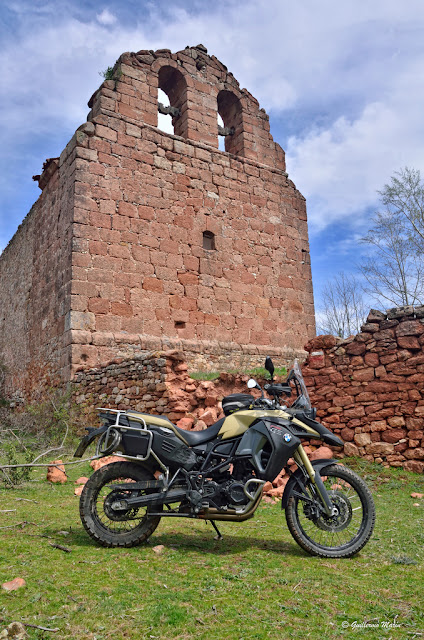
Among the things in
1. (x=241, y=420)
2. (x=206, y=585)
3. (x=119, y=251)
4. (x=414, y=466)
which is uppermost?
(x=119, y=251)

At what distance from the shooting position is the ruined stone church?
987cm

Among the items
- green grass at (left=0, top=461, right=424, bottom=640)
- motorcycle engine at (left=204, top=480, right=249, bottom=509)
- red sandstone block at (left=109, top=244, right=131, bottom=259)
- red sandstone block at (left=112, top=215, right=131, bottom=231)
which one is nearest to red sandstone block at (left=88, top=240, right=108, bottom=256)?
red sandstone block at (left=109, top=244, right=131, bottom=259)

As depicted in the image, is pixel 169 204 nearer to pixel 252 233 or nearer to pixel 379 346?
pixel 252 233

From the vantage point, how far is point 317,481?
349 centimetres

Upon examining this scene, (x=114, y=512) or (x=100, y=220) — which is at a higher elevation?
(x=100, y=220)

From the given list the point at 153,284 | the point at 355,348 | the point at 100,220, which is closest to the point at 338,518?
the point at 355,348

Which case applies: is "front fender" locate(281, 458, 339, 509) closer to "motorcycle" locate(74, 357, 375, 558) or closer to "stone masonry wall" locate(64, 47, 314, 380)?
"motorcycle" locate(74, 357, 375, 558)

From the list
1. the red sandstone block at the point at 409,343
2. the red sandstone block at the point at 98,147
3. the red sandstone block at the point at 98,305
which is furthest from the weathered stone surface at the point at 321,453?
the red sandstone block at the point at 98,147

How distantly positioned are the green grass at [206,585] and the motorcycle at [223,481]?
0.59 ft

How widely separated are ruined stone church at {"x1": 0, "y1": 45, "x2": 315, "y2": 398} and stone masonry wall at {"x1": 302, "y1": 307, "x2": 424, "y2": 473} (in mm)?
3794

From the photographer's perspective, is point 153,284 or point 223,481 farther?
point 153,284

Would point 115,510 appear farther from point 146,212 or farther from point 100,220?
point 146,212

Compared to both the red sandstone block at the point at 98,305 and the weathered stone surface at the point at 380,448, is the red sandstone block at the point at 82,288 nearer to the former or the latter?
the red sandstone block at the point at 98,305

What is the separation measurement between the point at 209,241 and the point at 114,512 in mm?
8824
